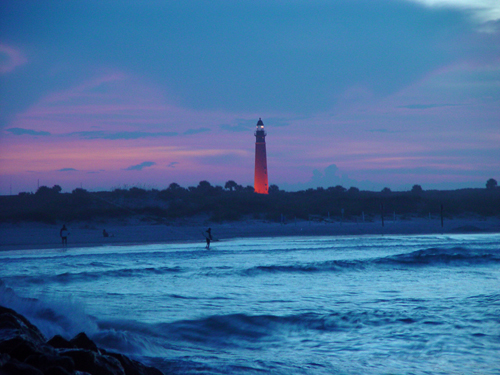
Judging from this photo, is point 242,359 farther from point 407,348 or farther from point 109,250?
point 109,250

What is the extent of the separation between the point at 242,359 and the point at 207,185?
58543 millimetres

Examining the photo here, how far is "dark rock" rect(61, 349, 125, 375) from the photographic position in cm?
409

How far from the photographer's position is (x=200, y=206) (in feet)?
140

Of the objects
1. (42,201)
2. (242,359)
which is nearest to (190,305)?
(242,359)

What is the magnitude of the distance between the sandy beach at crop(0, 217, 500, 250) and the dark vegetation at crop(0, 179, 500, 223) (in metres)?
1.33

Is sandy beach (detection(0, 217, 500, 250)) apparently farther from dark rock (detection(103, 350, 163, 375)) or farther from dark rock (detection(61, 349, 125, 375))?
dark rock (detection(61, 349, 125, 375))

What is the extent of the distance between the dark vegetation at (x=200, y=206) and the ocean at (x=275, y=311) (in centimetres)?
2105

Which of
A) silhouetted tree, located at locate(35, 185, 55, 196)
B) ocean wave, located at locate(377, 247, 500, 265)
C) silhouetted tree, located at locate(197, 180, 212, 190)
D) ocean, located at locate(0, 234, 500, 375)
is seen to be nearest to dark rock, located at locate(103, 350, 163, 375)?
ocean, located at locate(0, 234, 500, 375)

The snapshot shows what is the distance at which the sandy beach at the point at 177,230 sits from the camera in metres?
27.7

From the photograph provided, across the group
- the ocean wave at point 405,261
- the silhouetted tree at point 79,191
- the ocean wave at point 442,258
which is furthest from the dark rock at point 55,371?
the silhouetted tree at point 79,191

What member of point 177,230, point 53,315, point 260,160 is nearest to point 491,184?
point 260,160

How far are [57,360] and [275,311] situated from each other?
227 inches

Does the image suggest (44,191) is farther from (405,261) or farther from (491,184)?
(491,184)

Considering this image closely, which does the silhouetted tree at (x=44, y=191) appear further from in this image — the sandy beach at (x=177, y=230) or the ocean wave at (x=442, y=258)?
the ocean wave at (x=442, y=258)
